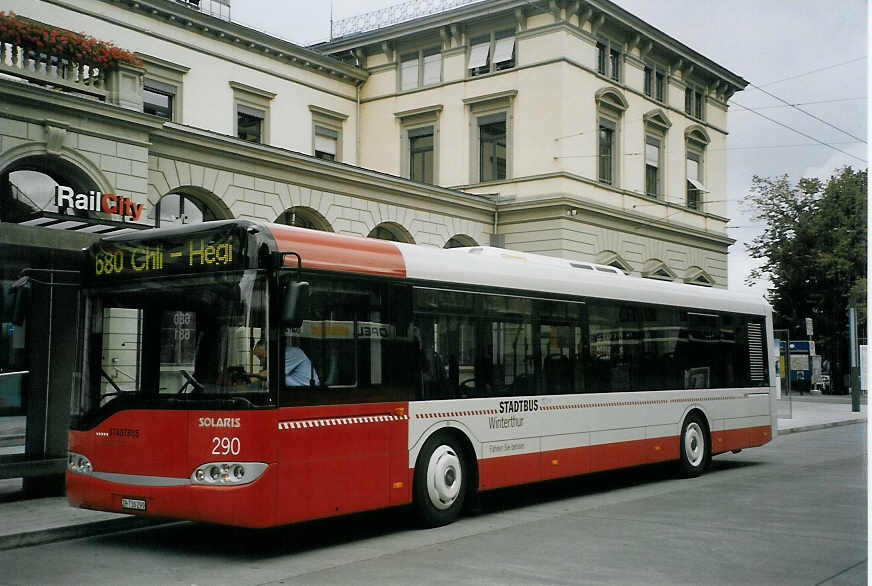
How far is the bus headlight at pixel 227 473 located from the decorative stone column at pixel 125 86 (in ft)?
39.8

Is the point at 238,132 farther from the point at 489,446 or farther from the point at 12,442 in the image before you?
the point at 489,446

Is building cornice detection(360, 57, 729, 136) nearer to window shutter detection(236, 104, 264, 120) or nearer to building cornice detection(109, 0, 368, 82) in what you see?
building cornice detection(109, 0, 368, 82)

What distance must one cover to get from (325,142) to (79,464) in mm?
25521

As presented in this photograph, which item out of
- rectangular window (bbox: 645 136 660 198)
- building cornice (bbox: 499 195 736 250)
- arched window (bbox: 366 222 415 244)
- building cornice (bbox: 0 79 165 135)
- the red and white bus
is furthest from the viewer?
rectangular window (bbox: 645 136 660 198)

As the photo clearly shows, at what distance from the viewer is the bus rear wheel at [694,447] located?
49.3ft

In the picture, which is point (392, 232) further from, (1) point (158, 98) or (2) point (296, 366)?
(2) point (296, 366)

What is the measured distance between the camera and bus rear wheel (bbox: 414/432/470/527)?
33.5 ft

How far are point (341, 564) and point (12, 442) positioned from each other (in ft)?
36.3

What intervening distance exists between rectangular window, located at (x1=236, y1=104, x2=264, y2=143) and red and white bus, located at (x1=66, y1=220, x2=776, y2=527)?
62.1 feet

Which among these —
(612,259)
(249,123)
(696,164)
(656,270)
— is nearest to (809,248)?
→ (696,164)

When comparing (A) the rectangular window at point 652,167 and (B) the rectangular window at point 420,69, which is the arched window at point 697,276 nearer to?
(A) the rectangular window at point 652,167

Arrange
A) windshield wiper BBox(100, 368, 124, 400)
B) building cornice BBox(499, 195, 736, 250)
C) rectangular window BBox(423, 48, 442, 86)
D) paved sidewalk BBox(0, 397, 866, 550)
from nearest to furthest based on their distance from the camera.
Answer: windshield wiper BBox(100, 368, 124, 400) < paved sidewalk BBox(0, 397, 866, 550) < building cornice BBox(499, 195, 736, 250) < rectangular window BBox(423, 48, 442, 86)

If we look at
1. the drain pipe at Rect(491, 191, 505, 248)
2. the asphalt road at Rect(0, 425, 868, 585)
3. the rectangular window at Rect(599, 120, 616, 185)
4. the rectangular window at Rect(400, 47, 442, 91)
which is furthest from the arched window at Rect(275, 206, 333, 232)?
the asphalt road at Rect(0, 425, 868, 585)

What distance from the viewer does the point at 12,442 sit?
679 inches
